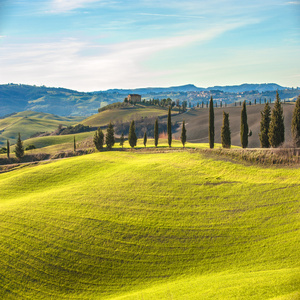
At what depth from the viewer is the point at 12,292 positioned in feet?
86.8

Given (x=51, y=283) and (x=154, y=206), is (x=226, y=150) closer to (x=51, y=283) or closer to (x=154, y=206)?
(x=154, y=206)

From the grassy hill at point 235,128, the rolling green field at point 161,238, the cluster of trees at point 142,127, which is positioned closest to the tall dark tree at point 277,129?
the rolling green field at point 161,238

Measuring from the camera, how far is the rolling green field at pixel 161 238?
2494 centimetres

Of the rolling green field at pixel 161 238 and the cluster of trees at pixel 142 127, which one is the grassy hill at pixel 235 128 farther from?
the rolling green field at pixel 161 238

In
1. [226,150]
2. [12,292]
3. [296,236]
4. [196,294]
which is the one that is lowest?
[12,292]

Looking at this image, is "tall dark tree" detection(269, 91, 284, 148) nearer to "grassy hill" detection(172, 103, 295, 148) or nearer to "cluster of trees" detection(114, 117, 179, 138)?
"grassy hill" detection(172, 103, 295, 148)

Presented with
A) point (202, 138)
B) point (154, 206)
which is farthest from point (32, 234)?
point (202, 138)

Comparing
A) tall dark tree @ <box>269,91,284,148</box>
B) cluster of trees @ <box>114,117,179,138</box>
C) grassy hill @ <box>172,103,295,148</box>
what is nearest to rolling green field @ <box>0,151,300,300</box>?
tall dark tree @ <box>269,91,284,148</box>

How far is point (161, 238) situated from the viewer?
101 ft

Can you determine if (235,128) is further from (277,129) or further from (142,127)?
(277,129)

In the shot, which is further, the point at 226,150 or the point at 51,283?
the point at 226,150

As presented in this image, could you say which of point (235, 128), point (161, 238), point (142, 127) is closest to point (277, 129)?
point (161, 238)

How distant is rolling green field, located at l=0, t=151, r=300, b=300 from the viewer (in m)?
24.9

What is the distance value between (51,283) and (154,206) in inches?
601
